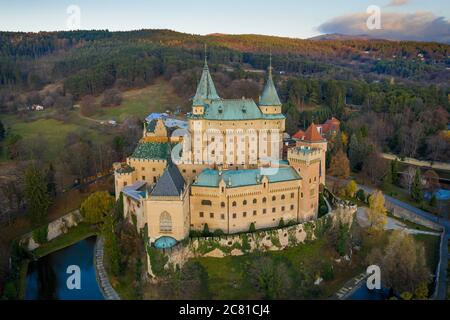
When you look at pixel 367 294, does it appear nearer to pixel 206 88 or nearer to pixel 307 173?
pixel 307 173

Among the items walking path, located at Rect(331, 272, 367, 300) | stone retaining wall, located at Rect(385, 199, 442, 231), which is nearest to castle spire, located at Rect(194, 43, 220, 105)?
walking path, located at Rect(331, 272, 367, 300)

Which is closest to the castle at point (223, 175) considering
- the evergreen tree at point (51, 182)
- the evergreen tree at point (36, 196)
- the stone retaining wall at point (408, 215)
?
the evergreen tree at point (36, 196)

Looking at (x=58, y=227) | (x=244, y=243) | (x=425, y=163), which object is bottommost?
(x=58, y=227)

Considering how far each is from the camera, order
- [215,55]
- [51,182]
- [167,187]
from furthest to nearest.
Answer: [215,55] < [51,182] < [167,187]

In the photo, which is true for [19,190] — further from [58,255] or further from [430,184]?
[430,184]

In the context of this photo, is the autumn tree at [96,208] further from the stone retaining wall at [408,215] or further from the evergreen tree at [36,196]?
the stone retaining wall at [408,215]

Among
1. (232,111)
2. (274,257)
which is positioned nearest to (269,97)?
(232,111)
